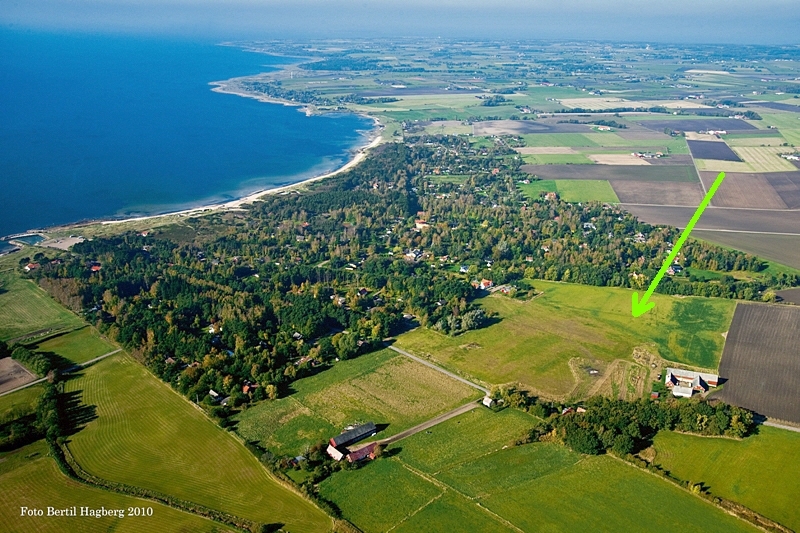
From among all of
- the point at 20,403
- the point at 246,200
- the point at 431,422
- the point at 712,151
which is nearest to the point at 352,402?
the point at 431,422

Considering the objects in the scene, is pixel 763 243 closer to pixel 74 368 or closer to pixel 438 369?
pixel 438 369

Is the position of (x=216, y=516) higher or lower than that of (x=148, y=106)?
lower

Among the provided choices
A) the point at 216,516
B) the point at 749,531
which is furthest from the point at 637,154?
the point at 216,516

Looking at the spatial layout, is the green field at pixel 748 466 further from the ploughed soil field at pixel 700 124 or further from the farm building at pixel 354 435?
the ploughed soil field at pixel 700 124

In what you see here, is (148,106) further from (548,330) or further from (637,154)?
(548,330)

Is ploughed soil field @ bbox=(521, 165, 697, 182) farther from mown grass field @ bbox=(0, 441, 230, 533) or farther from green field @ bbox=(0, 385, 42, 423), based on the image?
mown grass field @ bbox=(0, 441, 230, 533)

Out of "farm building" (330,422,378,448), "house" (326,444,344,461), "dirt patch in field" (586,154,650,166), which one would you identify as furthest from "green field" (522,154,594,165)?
"house" (326,444,344,461)

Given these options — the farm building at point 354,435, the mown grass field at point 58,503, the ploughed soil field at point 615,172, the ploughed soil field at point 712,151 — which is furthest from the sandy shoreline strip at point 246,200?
the ploughed soil field at point 712,151
